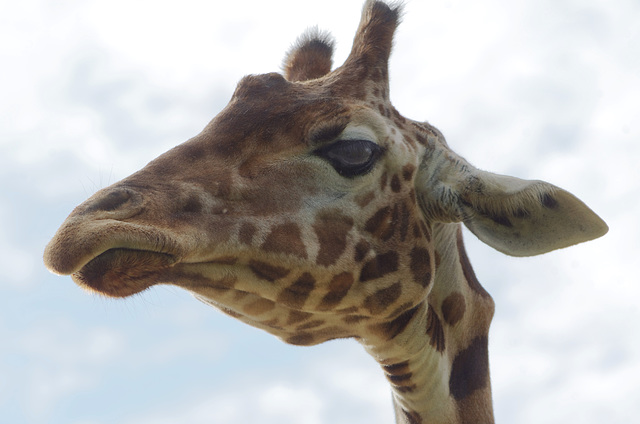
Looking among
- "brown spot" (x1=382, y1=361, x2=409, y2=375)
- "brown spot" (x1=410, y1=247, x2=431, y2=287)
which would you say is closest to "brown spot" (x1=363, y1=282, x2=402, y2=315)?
"brown spot" (x1=410, y1=247, x2=431, y2=287)

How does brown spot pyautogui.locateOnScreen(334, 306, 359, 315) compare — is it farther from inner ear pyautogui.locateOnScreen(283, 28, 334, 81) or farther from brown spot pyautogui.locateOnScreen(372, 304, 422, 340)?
inner ear pyautogui.locateOnScreen(283, 28, 334, 81)

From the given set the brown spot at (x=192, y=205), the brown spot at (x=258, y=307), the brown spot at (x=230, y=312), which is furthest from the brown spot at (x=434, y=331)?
the brown spot at (x=192, y=205)

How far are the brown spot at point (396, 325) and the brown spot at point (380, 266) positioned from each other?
40cm

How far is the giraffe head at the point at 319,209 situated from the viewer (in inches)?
131

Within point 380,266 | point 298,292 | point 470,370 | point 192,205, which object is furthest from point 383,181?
point 470,370

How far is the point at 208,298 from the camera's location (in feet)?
11.9

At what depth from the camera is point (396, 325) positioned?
432 centimetres

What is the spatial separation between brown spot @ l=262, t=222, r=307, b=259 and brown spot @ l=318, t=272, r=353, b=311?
10.6 inches

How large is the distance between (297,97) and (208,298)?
1.23 metres

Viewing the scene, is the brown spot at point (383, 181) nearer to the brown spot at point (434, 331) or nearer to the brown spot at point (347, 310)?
the brown spot at point (347, 310)

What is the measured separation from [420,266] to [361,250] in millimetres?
426

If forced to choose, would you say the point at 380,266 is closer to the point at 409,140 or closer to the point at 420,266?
the point at 420,266

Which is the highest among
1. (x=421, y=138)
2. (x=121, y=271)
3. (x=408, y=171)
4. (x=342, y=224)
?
(x=421, y=138)

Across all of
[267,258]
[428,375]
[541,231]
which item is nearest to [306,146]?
[267,258]
